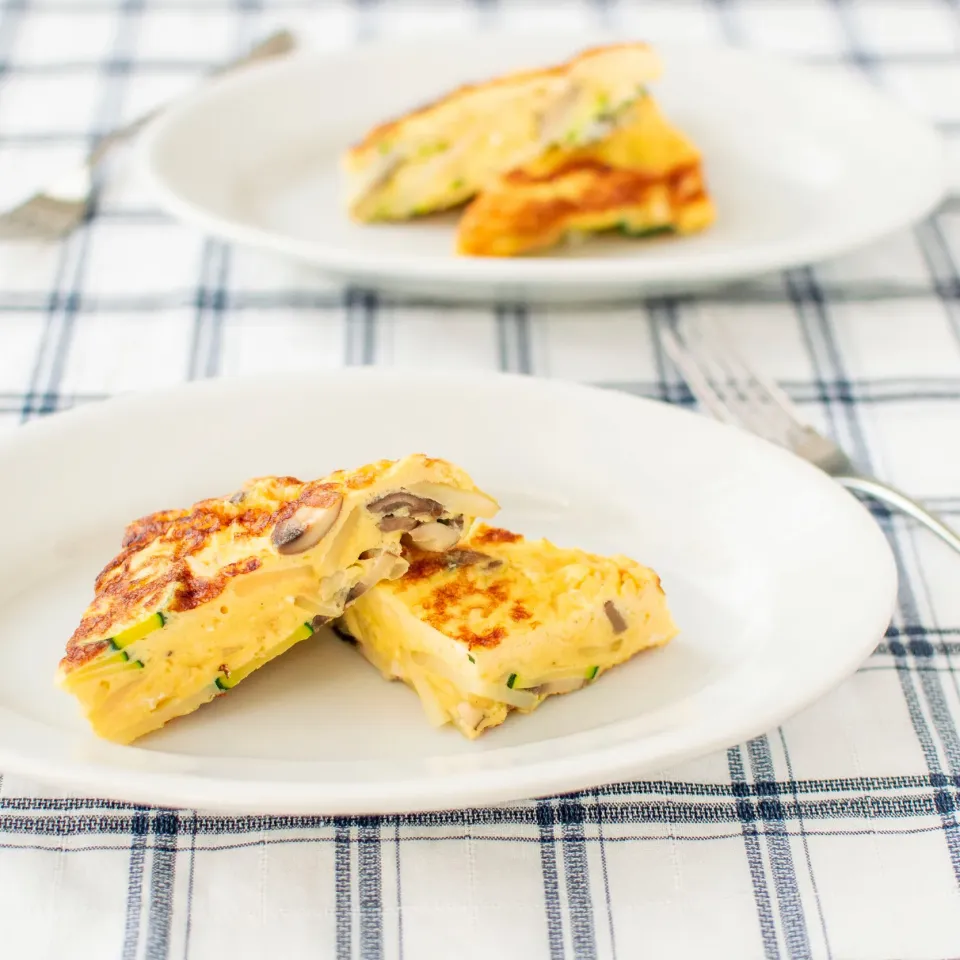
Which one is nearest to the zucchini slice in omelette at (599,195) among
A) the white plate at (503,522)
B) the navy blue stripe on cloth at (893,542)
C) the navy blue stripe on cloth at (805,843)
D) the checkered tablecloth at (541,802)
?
the checkered tablecloth at (541,802)

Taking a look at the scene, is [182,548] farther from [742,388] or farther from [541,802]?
[742,388]

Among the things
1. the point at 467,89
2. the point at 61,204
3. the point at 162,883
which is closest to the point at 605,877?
the point at 162,883

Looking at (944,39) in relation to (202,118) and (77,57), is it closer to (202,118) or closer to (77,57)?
(202,118)

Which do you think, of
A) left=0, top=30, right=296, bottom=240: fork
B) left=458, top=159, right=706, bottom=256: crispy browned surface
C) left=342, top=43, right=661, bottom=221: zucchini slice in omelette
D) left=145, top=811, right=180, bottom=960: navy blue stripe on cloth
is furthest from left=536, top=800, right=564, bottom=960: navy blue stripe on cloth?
left=0, top=30, right=296, bottom=240: fork

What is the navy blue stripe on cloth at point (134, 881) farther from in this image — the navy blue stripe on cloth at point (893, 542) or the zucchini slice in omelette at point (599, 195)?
the zucchini slice in omelette at point (599, 195)

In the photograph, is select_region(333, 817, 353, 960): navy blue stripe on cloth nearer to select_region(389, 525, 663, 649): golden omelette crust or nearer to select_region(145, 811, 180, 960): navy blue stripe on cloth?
select_region(145, 811, 180, 960): navy blue stripe on cloth
